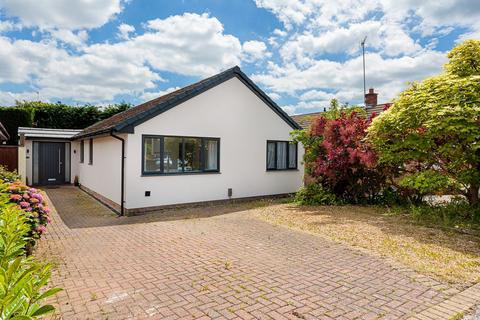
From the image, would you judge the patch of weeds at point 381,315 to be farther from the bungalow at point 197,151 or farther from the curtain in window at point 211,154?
the curtain in window at point 211,154

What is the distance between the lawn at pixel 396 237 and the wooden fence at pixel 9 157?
14689mm

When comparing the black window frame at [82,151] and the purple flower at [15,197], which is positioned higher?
the black window frame at [82,151]

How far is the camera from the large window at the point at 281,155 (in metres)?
14.8

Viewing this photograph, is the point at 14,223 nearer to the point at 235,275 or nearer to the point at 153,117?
the point at 235,275

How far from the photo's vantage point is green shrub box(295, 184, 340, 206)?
12.6 meters

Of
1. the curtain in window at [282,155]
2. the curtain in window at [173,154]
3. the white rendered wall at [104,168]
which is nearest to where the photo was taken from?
the curtain in window at [173,154]

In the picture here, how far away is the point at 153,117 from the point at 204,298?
7708 millimetres

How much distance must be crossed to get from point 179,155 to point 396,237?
758 centimetres

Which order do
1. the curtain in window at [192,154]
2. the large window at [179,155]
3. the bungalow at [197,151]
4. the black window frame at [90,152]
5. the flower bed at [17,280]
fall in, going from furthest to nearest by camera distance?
the black window frame at [90,152] < the curtain in window at [192,154] < the large window at [179,155] < the bungalow at [197,151] < the flower bed at [17,280]

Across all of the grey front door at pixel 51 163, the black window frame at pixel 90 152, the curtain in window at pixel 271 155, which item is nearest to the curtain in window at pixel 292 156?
the curtain in window at pixel 271 155

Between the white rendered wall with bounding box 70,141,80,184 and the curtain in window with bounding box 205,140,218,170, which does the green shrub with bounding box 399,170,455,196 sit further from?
the white rendered wall with bounding box 70,141,80,184

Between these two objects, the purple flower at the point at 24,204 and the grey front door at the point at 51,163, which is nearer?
the purple flower at the point at 24,204

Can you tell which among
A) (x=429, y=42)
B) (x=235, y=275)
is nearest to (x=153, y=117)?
(x=235, y=275)

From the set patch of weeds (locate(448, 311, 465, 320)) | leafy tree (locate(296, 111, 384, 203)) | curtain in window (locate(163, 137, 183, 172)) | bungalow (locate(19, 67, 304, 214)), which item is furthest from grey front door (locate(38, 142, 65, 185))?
patch of weeds (locate(448, 311, 465, 320))
